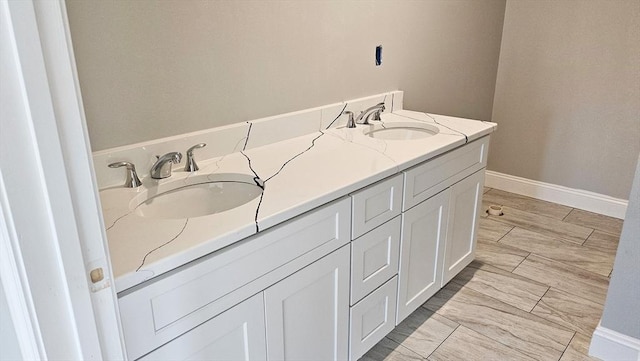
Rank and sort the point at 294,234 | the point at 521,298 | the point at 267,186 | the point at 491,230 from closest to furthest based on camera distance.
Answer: the point at 294,234 < the point at 267,186 < the point at 521,298 < the point at 491,230

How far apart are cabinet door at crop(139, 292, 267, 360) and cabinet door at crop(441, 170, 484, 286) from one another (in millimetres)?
1147

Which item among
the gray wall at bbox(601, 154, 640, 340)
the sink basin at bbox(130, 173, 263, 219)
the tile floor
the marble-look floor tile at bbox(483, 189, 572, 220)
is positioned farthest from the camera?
the marble-look floor tile at bbox(483, 189, 572, 220)

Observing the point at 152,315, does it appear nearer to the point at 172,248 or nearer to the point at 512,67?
the point at 172,248

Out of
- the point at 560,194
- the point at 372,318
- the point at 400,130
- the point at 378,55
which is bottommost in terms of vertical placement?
the point at 560,194

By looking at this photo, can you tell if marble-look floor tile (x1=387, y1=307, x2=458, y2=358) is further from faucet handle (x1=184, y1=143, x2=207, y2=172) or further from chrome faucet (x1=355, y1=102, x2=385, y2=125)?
faucet handle (x1=184, y1=143, x2=207, y2=172)

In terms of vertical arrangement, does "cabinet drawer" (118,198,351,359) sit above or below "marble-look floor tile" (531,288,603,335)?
above

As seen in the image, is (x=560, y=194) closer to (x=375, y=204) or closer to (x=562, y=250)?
(x=562, y=250)

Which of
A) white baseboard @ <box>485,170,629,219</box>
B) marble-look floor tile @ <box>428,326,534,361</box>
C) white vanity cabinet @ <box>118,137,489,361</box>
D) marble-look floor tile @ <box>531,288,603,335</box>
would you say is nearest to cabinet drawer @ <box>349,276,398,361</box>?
white vanity cabinet @ <box>118,137,489,361</box>

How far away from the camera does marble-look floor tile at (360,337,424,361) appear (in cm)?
187

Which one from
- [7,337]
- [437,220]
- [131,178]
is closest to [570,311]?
[437,220]

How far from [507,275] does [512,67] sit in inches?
66.5

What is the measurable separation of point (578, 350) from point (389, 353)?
0.81 m

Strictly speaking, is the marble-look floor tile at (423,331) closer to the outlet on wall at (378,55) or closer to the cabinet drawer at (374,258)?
the cabinet drawer at (374,258)

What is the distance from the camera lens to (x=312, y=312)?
1.42 meters
